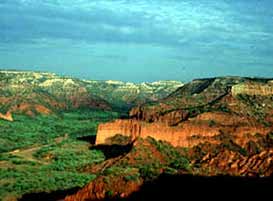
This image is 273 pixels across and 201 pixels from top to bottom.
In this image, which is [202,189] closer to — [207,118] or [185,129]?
[185,129]

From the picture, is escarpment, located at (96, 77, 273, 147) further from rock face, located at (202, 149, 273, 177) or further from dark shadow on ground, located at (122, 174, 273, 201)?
dark shadow on ground, located at (122, 174, 273, 201)

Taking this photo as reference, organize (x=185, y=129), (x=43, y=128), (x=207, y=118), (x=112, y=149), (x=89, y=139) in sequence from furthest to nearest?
(x=43, y=128) → (x=89, y=139) → (x=207, y=118) → (x=112, y=149) → (x=185, y=129)

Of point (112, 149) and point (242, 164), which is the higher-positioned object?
point (242, 164)

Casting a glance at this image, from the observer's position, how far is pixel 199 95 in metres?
158

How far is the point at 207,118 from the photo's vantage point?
114 m

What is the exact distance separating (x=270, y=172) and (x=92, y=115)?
13753cm

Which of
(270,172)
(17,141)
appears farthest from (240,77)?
(270,172)

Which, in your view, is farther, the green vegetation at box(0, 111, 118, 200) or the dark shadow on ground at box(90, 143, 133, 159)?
the dark shadow on ground at box(90, 143, 133, 159)

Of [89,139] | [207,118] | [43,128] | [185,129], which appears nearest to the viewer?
[185,129]

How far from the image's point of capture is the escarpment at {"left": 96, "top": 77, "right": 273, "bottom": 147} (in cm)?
9488

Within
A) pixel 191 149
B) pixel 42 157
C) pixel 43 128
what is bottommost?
pixel 43 128

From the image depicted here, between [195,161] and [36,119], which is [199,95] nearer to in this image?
[36,119]

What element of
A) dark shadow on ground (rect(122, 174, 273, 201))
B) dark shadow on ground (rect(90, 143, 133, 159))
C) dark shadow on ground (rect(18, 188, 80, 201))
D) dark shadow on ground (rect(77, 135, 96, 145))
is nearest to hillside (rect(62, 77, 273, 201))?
dark shadow on ground (rect(122, 174, 273, 201))

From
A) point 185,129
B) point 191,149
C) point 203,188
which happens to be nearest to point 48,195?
point 203,188
